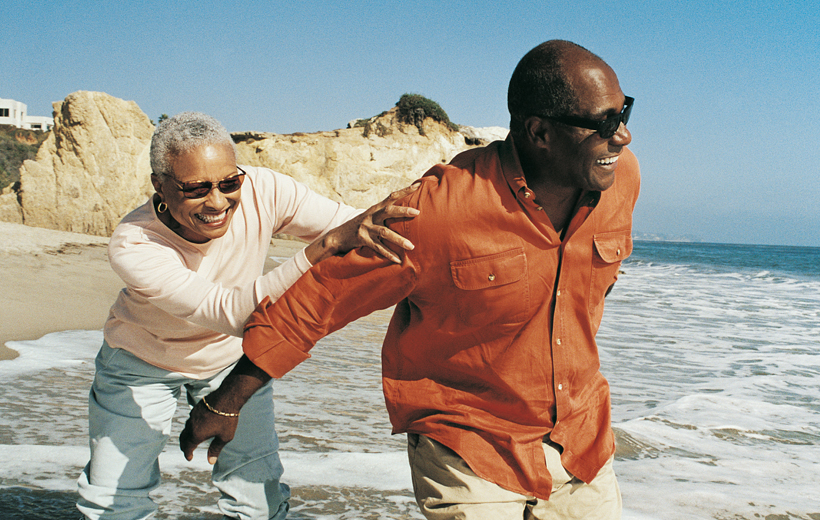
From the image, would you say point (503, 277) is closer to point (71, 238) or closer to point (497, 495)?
point (497, 495)

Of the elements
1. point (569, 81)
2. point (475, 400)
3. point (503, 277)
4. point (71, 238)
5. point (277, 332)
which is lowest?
point (71, 238)

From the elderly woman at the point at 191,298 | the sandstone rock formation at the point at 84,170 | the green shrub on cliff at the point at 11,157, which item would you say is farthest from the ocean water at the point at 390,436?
the green shrub on cliff at the point at 11,157

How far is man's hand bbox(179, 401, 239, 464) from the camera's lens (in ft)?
6.62

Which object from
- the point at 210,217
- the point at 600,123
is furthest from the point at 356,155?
the point at 600,123

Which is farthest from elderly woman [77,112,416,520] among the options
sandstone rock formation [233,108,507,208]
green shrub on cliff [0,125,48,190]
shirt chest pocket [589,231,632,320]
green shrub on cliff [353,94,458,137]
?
green shrub on cliff [0,125,48,190]

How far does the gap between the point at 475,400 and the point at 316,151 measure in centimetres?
2293

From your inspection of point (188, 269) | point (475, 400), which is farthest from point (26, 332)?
point (475, 400)

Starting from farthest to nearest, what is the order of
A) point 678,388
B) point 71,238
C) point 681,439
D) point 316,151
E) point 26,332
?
point 316,151, point 71,238, point 26,332, point 678,388, point 681,439

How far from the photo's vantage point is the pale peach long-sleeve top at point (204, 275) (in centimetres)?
206

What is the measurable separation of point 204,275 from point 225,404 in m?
0.58

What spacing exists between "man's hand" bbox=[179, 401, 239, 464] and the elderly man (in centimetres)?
9

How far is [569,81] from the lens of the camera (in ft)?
5.71

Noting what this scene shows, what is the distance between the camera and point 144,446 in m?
2.31

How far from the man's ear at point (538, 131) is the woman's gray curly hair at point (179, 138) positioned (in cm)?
112
